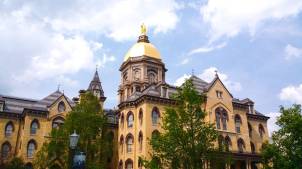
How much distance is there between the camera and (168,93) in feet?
150

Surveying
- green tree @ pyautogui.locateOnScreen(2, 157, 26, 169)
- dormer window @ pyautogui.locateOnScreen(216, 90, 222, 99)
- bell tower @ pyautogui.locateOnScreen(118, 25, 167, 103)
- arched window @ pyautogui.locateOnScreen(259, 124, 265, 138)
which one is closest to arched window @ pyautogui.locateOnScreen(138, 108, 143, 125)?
dormer window @ pyautogui.locateOnScreen(216, 90, 222, 99)

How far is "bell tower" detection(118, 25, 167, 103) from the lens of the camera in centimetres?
5769

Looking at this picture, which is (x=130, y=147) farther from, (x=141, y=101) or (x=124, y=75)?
(x=124, y=75)

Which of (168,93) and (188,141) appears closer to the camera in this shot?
(188,141)

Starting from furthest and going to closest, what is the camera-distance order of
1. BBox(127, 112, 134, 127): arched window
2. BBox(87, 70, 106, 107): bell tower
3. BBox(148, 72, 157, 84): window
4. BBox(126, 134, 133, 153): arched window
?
BBox(148, 72, 157, 84): window < BBox(87, 70, 106, 107): bell tower < BBox(127, 112, 134, 127): arched window < BBox(126, 134, 133, 153): arched window

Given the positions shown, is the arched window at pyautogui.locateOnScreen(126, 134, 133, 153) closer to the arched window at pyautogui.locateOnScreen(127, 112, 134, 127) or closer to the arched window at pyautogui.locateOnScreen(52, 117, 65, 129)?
the arched window at pyautogui.locateOnScreen(127, 112, 134, 127)

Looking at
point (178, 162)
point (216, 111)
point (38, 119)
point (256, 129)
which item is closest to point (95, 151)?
point (178, 162)

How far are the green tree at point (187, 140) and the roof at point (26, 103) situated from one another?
982 inches

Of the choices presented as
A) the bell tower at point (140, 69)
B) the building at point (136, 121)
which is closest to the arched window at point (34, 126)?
the building at point (136, 121)

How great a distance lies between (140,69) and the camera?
58.4 m

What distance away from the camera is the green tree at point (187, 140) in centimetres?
2486

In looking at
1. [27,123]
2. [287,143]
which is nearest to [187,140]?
[287,143]

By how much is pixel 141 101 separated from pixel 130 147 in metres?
5.85

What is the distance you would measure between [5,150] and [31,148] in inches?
132
